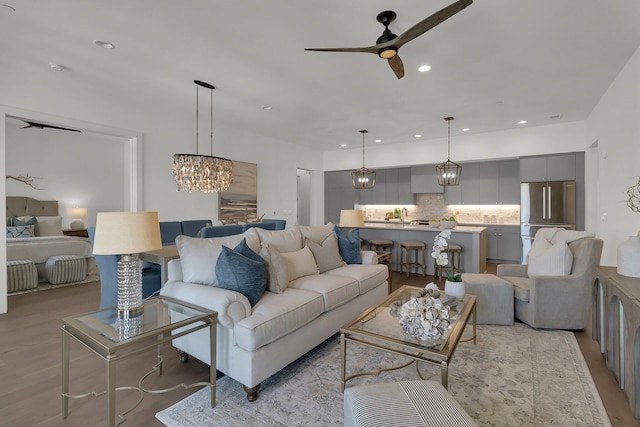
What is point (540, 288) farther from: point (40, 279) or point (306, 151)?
point (40, 279)

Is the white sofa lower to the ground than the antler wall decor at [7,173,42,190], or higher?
lower

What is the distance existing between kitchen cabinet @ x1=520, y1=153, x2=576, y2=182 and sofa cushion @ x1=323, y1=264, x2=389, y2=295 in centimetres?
431

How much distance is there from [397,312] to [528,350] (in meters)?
1.29

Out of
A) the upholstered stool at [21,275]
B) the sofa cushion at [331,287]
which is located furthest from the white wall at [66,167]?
the sofa cushion at [331,287]

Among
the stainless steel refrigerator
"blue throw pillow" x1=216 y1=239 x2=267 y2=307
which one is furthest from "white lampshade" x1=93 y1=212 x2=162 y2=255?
the stainless steel refrigerator

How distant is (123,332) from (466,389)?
216cm

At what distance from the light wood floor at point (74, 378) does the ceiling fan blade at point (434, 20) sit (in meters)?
2.59

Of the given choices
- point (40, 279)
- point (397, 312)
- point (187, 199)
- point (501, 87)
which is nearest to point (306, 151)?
point (187, 199)

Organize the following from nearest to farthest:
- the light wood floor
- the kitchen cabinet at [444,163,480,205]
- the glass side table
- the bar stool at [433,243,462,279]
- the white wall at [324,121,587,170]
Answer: the glass side table, the light wood floor, the bar stool at [433,243,462,279], the white wall at [324,121,587,170], the kitchen cabinet at [444,163,480,205]

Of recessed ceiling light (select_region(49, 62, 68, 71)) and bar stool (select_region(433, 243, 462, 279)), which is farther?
bar stool (select_region(433, 243, 462, 279))

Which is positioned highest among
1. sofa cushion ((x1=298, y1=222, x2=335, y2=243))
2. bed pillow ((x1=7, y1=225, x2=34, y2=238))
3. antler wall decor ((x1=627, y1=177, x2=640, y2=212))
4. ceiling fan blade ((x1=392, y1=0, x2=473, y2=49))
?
ceiling fan blade ((x1=392, y1=0, x2=473, y2=49))

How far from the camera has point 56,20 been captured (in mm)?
2664

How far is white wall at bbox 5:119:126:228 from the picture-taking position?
6898mm

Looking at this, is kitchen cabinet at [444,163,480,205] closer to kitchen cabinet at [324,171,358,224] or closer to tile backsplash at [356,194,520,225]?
tile backsplash at [356,194,520,225]
